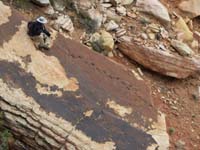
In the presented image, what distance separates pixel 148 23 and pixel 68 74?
1.86 metres

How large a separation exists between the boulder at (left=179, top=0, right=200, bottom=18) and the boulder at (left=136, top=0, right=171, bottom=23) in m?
0.61

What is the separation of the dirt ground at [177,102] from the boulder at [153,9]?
35 cm

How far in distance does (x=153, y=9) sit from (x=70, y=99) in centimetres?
238

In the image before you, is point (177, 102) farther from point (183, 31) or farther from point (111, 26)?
point (111, 26)

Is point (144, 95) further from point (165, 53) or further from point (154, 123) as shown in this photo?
point (165, 53)

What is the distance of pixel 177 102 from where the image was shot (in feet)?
20.3

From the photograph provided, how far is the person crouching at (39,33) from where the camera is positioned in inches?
205

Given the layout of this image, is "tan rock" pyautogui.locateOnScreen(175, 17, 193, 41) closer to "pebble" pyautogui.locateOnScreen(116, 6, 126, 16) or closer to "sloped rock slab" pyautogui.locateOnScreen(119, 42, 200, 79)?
"sloped rock slab" pyautogui.locateOnScreen(119, 42, 200, 79)

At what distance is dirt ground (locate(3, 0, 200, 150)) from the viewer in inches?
231

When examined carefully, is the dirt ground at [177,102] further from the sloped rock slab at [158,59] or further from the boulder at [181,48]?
the boulder at [181,48]

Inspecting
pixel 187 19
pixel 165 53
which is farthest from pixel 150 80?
pixel 187 19

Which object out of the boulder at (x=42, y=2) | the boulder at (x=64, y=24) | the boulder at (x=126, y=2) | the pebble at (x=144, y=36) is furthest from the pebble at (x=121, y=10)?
the boulder at (x=42, y=2)

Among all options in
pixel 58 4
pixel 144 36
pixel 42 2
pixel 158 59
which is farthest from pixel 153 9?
pixel 42 2

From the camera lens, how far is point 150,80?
6.26 m
